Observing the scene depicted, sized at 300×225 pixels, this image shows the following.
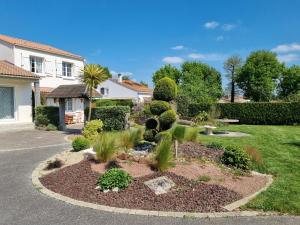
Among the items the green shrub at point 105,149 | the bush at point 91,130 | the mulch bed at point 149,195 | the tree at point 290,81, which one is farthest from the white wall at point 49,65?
the tree at point 290,81

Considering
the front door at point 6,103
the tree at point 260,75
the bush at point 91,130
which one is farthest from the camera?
the tree at point 260,75

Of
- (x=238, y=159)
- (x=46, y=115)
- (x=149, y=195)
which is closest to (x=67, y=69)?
(x=46, y=115)

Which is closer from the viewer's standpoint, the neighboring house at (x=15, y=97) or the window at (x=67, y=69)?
the neighboring house at (x=15, y=97)

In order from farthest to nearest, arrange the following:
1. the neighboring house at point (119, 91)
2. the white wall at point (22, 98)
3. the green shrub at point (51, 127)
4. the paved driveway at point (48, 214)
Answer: the neighboring house at point (119, 91) → the white wall at point (22, 98) → the green shrub at point (51, 127) → the paved driveway at point (48, 214)

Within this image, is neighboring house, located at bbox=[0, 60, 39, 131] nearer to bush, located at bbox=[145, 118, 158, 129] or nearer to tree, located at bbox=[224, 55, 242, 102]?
bush, located at bbox=[145, 118, 158, 129]

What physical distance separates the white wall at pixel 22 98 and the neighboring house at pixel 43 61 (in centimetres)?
Answer: 317

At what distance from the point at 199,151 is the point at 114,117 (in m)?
8.32

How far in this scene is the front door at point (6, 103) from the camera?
19500 millimetres

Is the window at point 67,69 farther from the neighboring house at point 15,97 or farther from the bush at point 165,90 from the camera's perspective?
the bush at point 165,90

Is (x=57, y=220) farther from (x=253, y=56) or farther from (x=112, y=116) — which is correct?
(x=253, y=56)

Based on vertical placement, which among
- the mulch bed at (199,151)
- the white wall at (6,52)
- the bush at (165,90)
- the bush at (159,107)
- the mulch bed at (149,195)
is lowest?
the mulch bed at (149,195)

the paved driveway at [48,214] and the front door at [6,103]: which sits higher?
the front door at [6,103]

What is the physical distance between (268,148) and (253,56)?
4655cm

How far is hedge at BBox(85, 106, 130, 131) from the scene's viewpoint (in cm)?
1692
